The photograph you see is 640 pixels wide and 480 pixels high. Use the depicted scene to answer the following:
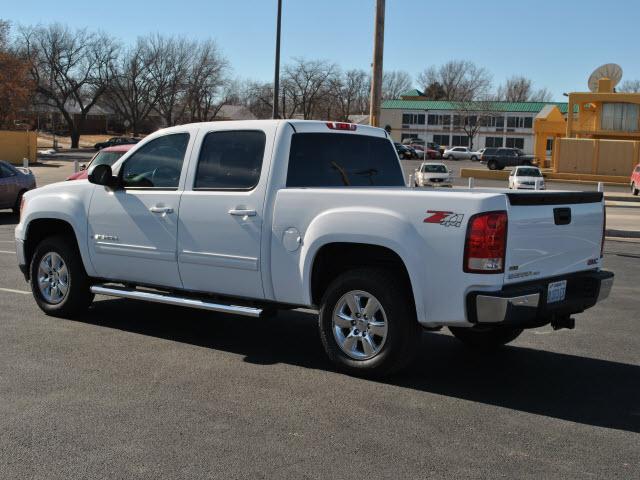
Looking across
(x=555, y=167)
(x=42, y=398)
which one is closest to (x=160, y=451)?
(x=42, y=398)

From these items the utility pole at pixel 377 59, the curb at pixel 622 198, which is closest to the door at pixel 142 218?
the utility pole at pixel 377 59

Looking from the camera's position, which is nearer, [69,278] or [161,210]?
[161,210]

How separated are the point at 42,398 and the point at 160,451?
1.35m

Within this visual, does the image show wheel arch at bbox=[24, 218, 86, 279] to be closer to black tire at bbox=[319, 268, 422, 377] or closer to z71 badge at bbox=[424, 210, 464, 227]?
black tire at bbox=[319, 268, 422, 377]

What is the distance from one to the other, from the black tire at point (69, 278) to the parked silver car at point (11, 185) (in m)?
11.8

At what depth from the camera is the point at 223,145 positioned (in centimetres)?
670

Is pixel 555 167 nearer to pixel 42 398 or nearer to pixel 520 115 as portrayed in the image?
pixel 42 398

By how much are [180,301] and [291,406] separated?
75.5 inches

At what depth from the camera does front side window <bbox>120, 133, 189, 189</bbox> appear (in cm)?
695

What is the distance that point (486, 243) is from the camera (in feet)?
16.7

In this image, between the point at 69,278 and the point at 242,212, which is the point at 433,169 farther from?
the point at 242,212

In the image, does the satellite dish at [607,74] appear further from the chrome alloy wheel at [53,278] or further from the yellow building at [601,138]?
the chrome alloy wheel at [53,278]

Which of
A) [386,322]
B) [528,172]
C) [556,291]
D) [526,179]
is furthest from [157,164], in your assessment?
[528,172]

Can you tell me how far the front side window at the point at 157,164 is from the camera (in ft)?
22.8
